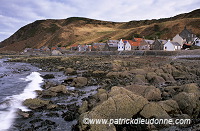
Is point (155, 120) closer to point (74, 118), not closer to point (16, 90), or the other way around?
point (74, 118)

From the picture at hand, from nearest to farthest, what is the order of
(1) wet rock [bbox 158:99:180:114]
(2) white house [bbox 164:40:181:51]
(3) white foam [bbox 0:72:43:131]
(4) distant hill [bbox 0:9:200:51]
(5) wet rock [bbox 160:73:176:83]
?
1. (1) wet rock [bbox 158:99:180:114]
2. (3) white foam [bbox 0:72:43:131]
3. (5) wet rock [bbox 160:73:176:83]
4. (2) white house [bbox 164:40:181:51]
5. (4) distant hill [bbox 0:9:200:51]

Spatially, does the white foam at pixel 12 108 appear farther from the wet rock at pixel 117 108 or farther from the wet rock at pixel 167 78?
the wet rock at pixel 167 78

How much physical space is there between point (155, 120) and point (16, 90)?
1497 centimetres

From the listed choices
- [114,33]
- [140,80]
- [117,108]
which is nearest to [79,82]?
[140,80]

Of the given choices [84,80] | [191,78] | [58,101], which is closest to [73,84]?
[84,80]

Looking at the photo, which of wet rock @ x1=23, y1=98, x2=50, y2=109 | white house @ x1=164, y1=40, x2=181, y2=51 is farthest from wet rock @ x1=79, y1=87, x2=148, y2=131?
white house @ x1=164, y1=40, x2=181, y2=51

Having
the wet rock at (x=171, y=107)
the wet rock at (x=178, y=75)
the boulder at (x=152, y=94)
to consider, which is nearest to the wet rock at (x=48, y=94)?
the boulder at (x=152, y=94)

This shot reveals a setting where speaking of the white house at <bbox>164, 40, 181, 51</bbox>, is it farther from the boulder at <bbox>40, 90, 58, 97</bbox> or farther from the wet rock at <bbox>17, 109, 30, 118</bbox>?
the wet rock at <bbox>17, 109, 30, 118</bbox>

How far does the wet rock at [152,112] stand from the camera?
877cm

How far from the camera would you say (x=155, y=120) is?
8734 mm

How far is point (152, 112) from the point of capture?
8828 mm

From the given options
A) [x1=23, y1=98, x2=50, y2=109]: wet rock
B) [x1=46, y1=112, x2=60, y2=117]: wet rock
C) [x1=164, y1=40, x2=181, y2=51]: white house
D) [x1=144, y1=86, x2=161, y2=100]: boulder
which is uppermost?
[x1=164, y1=40, x2=181, y2=51]: white house

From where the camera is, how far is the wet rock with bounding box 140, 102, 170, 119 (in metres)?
8.77

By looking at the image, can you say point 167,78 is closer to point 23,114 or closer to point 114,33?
point 23,114
